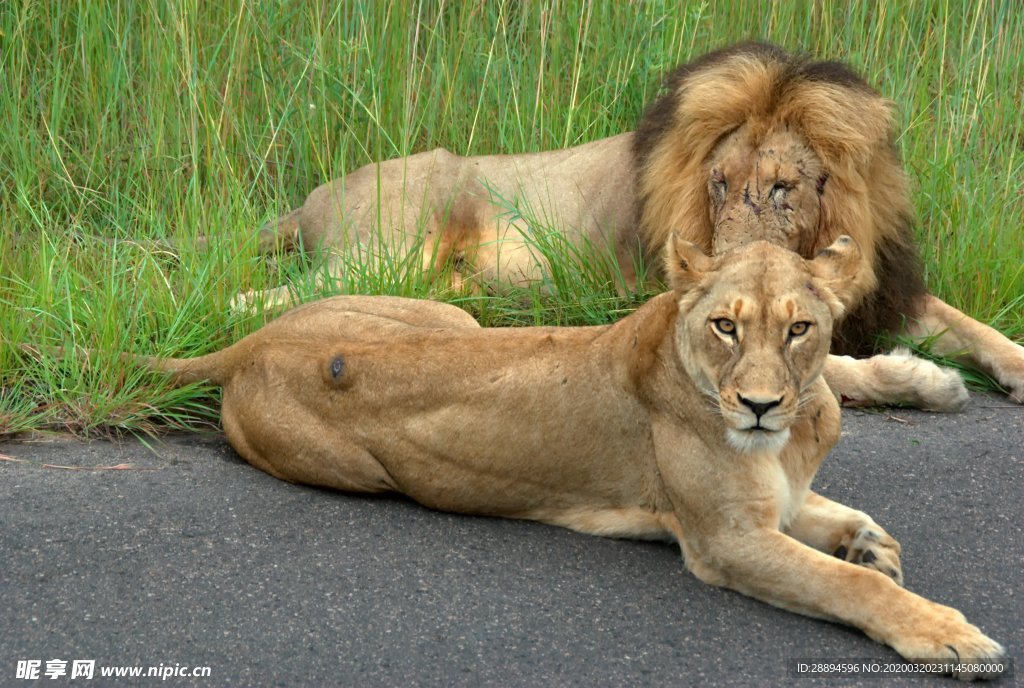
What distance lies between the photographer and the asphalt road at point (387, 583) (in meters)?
2.92

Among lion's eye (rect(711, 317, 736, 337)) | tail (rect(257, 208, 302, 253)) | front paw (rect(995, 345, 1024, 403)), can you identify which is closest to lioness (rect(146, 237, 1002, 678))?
lion's eye (rect(711, 317, 736, 337))

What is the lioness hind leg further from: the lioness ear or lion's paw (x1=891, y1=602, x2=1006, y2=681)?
lion's paw (x1=891, y1=602, x2=1006, y2=681)

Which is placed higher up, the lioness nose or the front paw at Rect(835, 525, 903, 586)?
the lioness nose

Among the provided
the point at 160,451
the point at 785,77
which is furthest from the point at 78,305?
the point at 785,77

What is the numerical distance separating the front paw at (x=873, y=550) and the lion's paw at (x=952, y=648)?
34 centimetres

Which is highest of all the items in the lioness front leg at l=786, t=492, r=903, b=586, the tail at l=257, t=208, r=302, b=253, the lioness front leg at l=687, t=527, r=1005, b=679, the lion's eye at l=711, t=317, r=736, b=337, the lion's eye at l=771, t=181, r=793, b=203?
the lion's eye at l=711, t=317, r=736, b=337

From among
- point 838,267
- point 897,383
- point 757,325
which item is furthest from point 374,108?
point 757,325

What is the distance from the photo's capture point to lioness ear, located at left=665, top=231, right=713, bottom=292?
3.49 meters

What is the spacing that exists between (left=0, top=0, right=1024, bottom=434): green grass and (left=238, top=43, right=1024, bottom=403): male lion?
221 mm

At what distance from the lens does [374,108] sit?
19.3 ft

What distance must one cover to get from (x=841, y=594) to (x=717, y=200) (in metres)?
1.96

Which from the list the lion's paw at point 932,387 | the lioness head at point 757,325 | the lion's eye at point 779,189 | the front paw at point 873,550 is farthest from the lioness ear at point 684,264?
the lion's paw at point 932,387

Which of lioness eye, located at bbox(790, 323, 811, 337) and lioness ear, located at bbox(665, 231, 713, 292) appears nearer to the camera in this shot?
lioness eye, located at bbox(790, 323, 811, 337)

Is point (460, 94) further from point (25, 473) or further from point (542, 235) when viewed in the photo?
point (25, 473)
